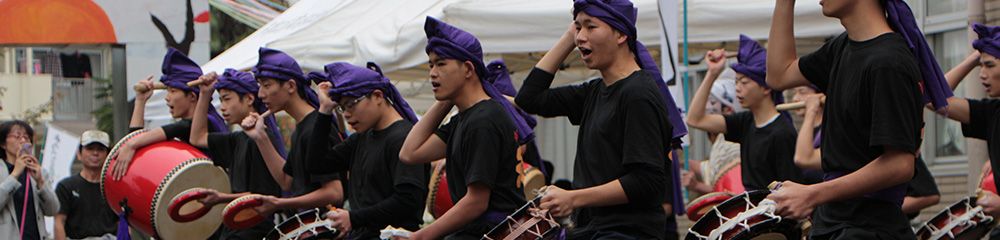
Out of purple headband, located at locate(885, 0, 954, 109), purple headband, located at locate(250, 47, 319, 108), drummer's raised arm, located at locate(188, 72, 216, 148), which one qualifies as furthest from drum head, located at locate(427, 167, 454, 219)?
purple headband, located at locate(885, 0, 954, 109)

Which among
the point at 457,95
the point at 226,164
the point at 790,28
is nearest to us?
the point at 790,28

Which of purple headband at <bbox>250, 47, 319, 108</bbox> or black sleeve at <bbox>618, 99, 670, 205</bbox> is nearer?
black sleeve at <bbox>618, 99, 670, 205</bbox>

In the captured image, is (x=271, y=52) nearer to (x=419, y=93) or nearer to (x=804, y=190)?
(x=804, y=190)

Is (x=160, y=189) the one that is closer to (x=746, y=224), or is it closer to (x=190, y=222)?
(x=190, y=222)

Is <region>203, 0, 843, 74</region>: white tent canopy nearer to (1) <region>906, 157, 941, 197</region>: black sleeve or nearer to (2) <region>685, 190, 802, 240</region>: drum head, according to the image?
(1) <region>906, 157, 941, 197</region>: black sleeve

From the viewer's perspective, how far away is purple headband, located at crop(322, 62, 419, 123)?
5688 millimetres

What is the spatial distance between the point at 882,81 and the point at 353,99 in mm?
3047

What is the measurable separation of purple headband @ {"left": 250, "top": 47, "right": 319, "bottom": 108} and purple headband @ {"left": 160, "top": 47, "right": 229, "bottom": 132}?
4.47ft

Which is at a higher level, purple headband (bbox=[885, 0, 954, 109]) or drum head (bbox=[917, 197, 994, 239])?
purple headband (bbox=[885, 0, 954, 109])

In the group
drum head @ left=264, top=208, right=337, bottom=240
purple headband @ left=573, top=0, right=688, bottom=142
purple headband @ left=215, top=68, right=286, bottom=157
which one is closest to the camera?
purple headband @ left=573, top=0, right=688, bottom=142

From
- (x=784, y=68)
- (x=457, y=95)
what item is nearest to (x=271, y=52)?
(x=457, y=95)

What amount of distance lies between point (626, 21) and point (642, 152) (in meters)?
0.55

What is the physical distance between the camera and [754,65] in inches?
271

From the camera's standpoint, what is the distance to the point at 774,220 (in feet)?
11.1
